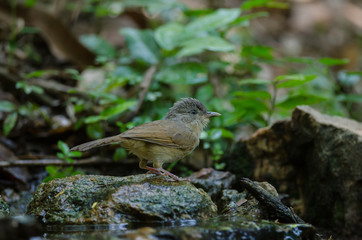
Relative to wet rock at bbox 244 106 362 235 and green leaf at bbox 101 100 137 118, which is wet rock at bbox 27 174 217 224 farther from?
wet rock at bbox 244 106 362 235

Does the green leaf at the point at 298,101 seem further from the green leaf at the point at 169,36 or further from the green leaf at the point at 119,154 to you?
the green leaf at the point at 119,154

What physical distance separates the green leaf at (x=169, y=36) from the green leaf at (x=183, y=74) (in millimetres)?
331

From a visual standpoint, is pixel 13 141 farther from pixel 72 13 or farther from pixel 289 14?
pixel 289 14

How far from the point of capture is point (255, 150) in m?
5.15

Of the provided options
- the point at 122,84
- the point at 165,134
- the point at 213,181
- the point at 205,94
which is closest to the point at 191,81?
the point at 205,94

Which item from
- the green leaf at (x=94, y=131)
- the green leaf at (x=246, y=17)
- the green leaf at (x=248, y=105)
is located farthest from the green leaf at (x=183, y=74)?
the green leaf at (x=94, y=131)

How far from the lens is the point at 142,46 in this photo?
6691 mm

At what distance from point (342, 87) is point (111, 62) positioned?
4140 millimetres

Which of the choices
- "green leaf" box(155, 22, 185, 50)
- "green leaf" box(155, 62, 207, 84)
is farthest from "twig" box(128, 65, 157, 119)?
"green leaf" box(155, 22, 185, 50)

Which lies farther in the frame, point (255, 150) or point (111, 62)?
point (111, 62)

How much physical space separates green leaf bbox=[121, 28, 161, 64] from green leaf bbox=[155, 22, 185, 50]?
0.94 ft

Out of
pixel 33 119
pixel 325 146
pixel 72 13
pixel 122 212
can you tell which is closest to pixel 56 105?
pixel 33 119

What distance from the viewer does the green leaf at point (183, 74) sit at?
5.91 meters

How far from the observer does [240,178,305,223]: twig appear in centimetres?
346
